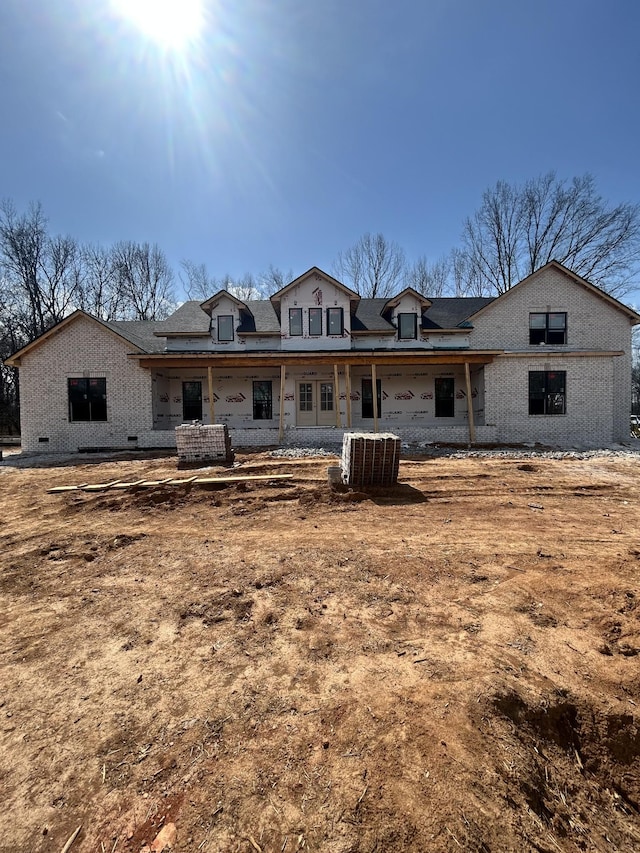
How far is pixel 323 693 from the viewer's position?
2.46 m

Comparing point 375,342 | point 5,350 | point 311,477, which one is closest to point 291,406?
point 375,342

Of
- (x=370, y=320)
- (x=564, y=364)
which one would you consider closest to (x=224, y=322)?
(x=370, y=320)

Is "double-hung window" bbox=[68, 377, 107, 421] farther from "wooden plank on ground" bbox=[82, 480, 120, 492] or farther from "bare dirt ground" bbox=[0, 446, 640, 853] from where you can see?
"bare dirt ground" bbox=[0, 446, 640, 853]

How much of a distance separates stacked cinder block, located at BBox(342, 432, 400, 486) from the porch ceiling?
7.98 metres

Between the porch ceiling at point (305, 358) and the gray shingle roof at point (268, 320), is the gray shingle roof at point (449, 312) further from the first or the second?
the porch ceiling at point (305, 358)

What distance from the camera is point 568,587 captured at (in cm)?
379

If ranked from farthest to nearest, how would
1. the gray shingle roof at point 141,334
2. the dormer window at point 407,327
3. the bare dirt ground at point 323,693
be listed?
the dormer window at point 407,327 < the gray shingle roof at point 141,334 < the bare dirt ground at point 323,693

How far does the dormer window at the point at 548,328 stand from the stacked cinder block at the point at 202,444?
47.7ft

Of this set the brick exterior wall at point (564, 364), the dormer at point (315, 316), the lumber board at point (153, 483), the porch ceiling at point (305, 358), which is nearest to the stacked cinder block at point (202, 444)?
the lumber board at point (153, 483)

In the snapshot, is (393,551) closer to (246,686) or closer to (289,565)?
(289,565)

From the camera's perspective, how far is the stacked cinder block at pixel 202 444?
1130 cm

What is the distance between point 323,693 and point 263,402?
16586mm

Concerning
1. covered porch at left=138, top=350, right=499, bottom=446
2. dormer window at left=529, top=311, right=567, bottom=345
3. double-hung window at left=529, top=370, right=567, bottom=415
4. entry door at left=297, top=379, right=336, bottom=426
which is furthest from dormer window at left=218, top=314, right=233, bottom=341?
dormer window at left=529, top=311, right=567, bottom=345

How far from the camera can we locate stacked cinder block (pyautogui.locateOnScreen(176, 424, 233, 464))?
37.1 feet
